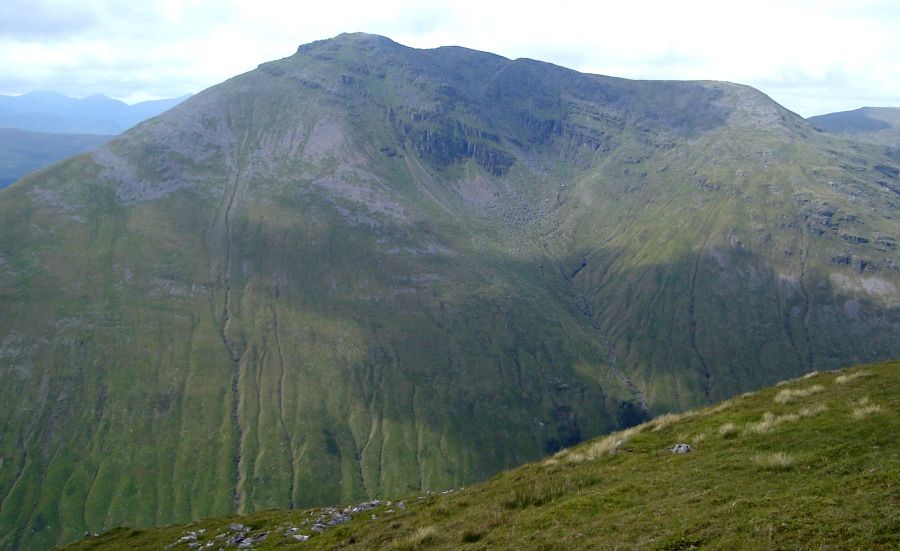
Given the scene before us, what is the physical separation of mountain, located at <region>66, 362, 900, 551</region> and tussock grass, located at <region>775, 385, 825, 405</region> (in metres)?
A: 0.14

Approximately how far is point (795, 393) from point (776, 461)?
14.1 meters

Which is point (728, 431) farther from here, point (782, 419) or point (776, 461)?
point (776, 461)

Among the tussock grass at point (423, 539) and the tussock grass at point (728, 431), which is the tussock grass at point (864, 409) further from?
the tussock grass at point (423, 539)

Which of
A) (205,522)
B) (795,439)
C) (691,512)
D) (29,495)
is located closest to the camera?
(691,512)

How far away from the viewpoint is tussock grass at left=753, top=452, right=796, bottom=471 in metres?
25.6

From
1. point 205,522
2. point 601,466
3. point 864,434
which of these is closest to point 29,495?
point 205,522

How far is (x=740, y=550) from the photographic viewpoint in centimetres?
1888

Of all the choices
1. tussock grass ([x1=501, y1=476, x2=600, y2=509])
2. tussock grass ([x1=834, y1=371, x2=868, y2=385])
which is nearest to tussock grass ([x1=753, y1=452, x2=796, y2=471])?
tussock grass ([x1=501, y1=476, x2=600, y2=509])

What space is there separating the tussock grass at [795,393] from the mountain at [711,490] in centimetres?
14

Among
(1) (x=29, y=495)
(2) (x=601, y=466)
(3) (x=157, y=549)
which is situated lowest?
(1) (x=29, y=495)

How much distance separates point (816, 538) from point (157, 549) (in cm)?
5839

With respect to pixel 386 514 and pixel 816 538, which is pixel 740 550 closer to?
pixel 816 538

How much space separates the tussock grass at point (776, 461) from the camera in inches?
1009

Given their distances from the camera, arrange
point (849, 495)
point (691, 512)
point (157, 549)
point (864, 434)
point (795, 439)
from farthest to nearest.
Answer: point (157, 549), point (795, 439), point (864, 434), point (691, 512), point (849, 495)
